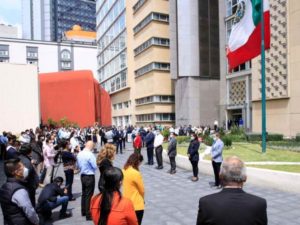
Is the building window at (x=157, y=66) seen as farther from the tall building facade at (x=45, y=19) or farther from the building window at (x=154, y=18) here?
the tall building facade at (x=45, y=19)

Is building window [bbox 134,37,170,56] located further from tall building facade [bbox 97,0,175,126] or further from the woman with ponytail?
the woman with ponytail

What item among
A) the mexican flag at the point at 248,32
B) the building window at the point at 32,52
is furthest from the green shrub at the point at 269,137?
the building window at the point at 32,52

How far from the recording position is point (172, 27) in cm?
4078

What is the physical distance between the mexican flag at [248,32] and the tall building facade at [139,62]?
29.3 meters

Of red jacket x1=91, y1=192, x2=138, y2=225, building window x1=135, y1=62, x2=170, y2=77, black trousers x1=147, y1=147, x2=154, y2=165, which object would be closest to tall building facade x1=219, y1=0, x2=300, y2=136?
black trousers x1=147, y1=147, x2=154, y2=165

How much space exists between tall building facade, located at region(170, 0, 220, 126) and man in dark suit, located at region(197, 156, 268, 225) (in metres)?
36.7

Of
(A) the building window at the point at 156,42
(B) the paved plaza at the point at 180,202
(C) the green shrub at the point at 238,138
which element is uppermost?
(A) the building window at the point at 156,42

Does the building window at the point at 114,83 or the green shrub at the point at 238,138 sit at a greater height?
the building window at the point at 114,83

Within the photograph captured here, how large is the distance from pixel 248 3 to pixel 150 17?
1214 inches

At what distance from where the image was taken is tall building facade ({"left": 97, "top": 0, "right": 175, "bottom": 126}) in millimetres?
43844

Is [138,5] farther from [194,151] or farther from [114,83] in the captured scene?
[194,151]

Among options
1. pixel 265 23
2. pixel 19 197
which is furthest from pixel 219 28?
pixel 19 197

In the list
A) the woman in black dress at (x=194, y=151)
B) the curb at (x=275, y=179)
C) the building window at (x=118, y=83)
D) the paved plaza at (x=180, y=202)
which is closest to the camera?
the paved plaza at (x=180, y=202)

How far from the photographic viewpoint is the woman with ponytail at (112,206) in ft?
11.0
